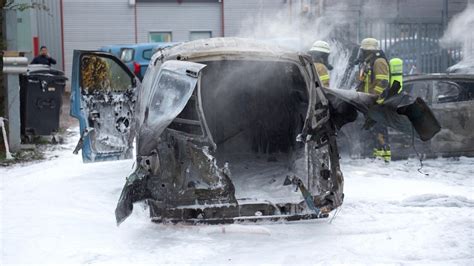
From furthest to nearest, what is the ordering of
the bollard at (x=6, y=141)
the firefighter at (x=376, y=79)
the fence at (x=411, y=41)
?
1. the fence at (x=411, y=41)
2. the bollard at (x=6, y=141)
3. the firefighter at (x=376, y=79)

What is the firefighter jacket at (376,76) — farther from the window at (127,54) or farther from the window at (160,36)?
the window at (160,36)

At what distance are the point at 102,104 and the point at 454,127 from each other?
5.32 meters

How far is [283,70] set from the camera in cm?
698

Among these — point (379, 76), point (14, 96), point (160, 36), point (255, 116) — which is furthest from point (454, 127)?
point (160, 36)

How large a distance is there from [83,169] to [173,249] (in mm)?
4495

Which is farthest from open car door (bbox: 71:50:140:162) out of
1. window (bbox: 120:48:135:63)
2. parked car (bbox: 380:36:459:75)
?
window (bbox: 120:48:135:63)

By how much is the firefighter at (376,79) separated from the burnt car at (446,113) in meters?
0.30

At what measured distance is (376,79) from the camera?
979cm

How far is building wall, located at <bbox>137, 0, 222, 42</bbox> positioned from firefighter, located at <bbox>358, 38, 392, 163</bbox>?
58.1 ft

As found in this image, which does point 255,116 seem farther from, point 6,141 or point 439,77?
point 6,141

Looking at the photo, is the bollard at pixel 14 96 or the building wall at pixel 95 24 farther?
the building wall at pixel 95 24

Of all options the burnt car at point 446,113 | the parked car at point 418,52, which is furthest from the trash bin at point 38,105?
the parked car at point 418,52

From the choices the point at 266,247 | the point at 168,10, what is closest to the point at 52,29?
the point at 168,10

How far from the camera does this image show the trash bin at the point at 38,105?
459 inches
